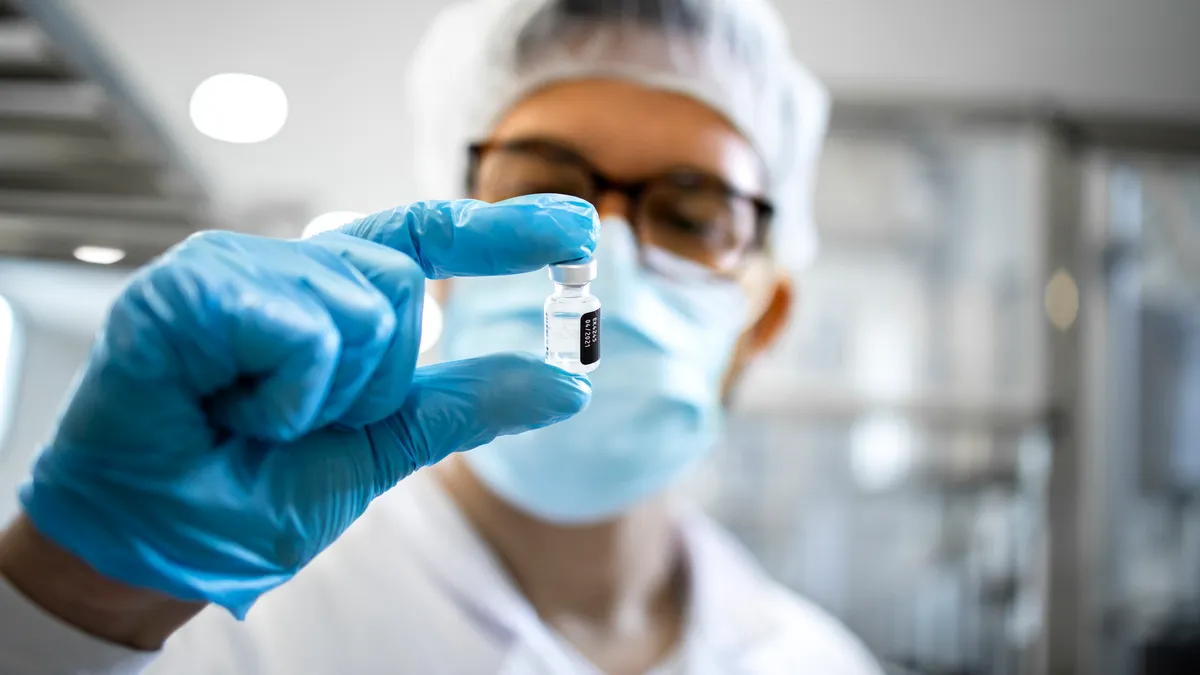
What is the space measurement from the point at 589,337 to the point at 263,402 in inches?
9.7

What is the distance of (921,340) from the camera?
2.12 metres

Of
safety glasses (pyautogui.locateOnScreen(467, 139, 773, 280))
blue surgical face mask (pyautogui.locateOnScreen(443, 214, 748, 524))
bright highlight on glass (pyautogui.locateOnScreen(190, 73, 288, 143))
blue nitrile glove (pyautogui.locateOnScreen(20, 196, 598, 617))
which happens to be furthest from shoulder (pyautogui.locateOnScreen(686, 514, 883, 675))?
bright highlight on glass (pyautogui.locateOnScreen(190, 73, 288, 143))

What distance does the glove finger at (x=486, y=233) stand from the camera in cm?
53

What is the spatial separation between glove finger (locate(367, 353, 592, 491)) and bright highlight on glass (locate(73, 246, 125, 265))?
1.90ft

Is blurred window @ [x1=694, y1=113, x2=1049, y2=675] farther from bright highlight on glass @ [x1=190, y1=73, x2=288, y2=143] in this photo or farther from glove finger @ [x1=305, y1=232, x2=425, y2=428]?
glove finger @ [x1=305, y1=232, x2=425, y2=428]

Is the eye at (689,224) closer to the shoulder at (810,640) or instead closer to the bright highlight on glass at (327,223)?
the bright highlight on glass at (327,223)

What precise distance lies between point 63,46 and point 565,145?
58cm

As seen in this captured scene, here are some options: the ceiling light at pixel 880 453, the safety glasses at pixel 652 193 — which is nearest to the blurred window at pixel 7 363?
the safety glasses at pixel 652 193

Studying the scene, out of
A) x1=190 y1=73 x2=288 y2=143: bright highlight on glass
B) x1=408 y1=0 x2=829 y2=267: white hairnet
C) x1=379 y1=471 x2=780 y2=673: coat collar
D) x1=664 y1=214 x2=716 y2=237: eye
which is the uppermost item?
x1=190 y1=73 x2=288 y2=143: bright highlight on glass

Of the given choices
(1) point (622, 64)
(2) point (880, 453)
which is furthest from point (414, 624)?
(2) point (880, 453)

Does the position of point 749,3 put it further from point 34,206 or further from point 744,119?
point 34,206

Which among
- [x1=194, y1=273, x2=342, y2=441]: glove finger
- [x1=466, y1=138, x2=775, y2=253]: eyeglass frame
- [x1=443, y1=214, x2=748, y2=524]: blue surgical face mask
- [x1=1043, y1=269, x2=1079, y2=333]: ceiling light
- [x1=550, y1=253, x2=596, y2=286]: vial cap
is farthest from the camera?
[x1=1043, y1=269, x2=1079, y2=333]: ceiling light

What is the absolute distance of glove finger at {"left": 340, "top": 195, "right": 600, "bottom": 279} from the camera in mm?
Answer: 527

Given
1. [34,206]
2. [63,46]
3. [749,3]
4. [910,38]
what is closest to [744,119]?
[749,3]
